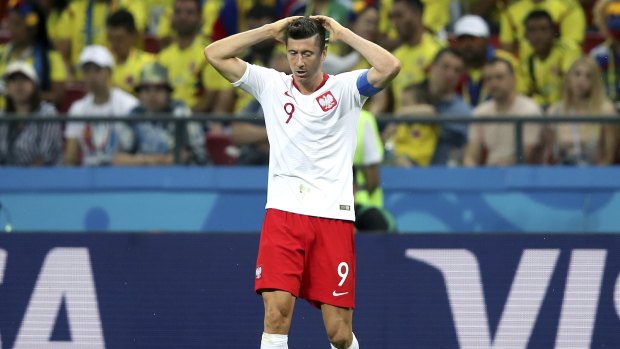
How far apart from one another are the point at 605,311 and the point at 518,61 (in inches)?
156

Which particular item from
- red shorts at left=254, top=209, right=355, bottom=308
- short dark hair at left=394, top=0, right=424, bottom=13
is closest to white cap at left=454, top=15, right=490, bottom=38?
short dark hair at left=394, top=0, right=424, bottom=13

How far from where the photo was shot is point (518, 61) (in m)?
11.8

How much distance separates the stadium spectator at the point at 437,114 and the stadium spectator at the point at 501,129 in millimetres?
124

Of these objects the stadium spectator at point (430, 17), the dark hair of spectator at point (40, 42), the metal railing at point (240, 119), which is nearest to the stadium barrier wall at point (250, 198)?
the metal railing at point (240, 119)

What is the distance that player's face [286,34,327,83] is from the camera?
7.04 metres

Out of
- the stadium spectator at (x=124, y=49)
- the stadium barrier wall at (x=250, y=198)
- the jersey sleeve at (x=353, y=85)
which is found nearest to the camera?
the jersey sleeve at (x=353, y=85)

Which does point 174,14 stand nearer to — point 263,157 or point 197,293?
point 263,157

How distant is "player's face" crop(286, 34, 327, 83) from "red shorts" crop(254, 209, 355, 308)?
2.67 feet

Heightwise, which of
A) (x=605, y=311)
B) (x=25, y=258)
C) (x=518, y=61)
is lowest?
(x=605, y=311)

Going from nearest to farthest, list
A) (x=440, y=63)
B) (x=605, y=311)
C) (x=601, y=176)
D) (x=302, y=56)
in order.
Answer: (x=302, y=56)
(x=605, y=311)
(x=601, y=176)
(x=440, y=63)

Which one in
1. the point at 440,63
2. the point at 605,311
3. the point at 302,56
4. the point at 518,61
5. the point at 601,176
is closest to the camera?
the point at 302,56

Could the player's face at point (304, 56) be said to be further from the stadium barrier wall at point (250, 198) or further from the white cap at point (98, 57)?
the white cap at point (98, 57)

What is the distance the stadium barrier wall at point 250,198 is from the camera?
10.4 m

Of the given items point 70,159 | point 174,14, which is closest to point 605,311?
point 70,159
